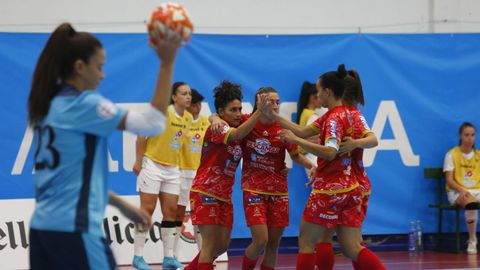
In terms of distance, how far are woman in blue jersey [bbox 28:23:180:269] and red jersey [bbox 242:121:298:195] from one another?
Result: 348 centimetres

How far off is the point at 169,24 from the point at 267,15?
24.7 feet

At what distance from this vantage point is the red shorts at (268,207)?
6629 mm

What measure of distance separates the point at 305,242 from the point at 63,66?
135 inches

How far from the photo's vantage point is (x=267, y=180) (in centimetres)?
670

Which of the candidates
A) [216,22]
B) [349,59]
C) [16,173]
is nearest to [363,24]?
[349,59]

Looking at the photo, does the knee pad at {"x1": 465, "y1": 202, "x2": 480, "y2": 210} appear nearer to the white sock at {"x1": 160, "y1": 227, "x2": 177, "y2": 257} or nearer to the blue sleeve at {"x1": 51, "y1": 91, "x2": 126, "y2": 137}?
the white sock at {"x1": 160, "y1": 227, "x2": 177, "y2": 257}

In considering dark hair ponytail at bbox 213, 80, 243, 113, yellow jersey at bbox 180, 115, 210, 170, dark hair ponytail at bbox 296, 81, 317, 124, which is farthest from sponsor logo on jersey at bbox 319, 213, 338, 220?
dark hair ponytail at bbox 296, 81, 317, 124

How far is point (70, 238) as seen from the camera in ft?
10.3

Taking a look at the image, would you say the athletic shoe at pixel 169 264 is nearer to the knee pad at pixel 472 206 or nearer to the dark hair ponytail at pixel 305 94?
the dark hair ponytail at pixel 305 94

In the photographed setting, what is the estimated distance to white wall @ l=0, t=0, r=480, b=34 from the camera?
32.6 ft

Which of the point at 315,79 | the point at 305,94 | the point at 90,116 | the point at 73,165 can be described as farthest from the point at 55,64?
the point at 315,79

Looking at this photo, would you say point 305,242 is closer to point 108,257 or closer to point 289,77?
point 108,257

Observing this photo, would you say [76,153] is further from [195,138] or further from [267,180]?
[195,138]

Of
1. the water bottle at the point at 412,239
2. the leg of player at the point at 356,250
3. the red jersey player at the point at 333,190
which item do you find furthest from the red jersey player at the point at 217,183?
the water bottle at the point at 412,239
